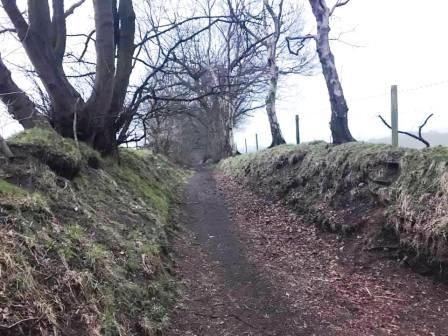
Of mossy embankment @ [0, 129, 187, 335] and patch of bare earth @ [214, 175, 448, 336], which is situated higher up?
mossy embankment @ [0, 129, 187, 335]

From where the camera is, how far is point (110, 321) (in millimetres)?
3363

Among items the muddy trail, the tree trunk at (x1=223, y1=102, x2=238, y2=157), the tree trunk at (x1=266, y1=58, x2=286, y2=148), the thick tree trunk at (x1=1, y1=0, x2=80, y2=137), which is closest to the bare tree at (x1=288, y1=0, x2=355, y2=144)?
the muddy trail

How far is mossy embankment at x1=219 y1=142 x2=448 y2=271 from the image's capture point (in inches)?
193

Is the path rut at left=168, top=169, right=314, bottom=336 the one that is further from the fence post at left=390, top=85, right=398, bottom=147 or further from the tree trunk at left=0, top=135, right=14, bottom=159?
the fence post at left=390, top=85, right=398, bottom=147

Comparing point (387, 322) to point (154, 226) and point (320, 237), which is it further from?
point (154, 226)

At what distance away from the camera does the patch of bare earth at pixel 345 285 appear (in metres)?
4.11

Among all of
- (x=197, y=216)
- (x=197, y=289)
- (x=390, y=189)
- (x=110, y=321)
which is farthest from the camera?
(x=197, y=216)

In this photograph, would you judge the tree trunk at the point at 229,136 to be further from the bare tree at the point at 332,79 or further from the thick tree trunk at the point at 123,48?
the thick tree trunk at the point at 123,48

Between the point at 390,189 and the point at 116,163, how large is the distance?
6.11 metres

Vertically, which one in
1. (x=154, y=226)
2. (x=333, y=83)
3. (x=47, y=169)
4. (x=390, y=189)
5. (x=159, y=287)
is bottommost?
(x=159, y=287)

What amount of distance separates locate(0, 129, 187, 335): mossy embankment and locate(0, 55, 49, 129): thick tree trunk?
113cm

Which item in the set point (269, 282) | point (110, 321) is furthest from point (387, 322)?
point (110, 321)

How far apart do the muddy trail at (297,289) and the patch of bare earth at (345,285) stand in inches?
0.4

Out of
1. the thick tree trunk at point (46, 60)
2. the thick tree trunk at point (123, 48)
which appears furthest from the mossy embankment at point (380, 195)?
the thick tree trunk at point (46, 60)
